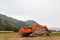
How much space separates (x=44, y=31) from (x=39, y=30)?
984 millimetres

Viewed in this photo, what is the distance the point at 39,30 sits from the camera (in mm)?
42250

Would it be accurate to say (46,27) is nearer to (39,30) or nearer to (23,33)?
(39,30)

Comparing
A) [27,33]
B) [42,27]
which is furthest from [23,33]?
[42,27]

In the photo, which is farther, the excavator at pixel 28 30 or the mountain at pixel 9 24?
the mountain at pixel 9 24

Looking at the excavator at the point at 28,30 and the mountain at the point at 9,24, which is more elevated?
the mountain at the point at 9,24

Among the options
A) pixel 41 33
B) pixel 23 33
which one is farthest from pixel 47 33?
pixel 23 33

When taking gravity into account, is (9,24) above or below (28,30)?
above

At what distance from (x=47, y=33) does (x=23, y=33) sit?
13.7 ft

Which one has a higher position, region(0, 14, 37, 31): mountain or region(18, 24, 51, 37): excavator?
region(0, 14, 37, 31): mountain

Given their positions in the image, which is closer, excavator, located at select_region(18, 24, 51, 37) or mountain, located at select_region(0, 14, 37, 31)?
excavator, located at select_region(18, 24, 51, 37)

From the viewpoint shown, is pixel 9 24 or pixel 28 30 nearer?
pixel 28 30

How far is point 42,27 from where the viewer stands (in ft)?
134

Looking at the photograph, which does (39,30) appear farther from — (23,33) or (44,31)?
(23,33)

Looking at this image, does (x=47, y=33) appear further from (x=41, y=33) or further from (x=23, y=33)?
(x=23, y=33)
